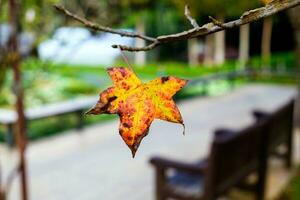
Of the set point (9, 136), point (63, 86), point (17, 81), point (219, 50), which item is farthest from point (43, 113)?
point (219, 50)

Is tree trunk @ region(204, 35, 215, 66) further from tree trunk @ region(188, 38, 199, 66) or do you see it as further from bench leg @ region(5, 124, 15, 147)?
bench leg @ region(5, 124, 15, 147)

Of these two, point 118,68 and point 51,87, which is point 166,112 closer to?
point 118,68

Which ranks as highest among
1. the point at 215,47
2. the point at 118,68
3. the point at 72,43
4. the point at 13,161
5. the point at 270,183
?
the point at 215,47

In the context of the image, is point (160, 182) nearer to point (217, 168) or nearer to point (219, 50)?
point (217, 168)


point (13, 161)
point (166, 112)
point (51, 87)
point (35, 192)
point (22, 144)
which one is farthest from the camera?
point (51, 87)

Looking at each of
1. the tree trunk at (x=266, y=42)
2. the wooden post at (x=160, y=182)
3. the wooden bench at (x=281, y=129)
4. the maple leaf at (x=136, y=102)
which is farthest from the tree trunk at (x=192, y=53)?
the maple leaf at (x=136, y=102)

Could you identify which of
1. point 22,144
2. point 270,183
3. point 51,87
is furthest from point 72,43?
point 51,87

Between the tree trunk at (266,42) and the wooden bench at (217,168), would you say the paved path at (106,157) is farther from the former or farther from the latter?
the tree trunk at (266,42)
